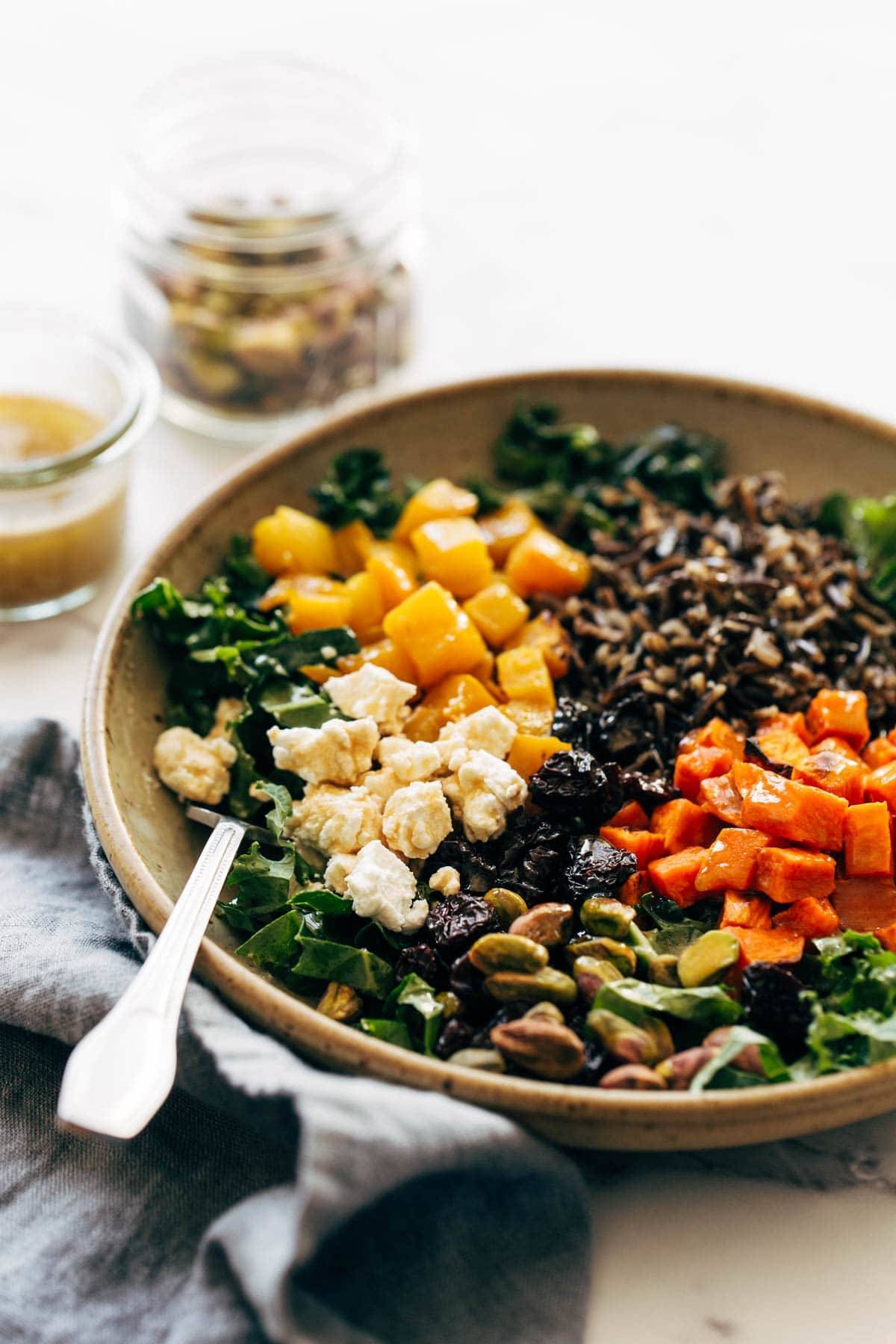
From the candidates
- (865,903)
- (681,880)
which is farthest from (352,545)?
(865,903)

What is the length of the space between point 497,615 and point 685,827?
0.65 m

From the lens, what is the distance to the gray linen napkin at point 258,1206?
185 centimetres

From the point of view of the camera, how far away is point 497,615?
284 cm

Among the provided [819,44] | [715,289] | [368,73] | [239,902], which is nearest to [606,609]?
[239,902]

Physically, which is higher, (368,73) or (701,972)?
(368,73)

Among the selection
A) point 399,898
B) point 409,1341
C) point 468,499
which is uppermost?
point 468,499

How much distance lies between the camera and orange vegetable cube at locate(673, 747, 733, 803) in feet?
8.32

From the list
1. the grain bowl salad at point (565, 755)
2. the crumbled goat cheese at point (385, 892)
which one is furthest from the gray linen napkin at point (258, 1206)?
the crumbled goat cheese at point (385, 892)

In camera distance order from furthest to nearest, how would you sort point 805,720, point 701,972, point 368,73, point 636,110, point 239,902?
1. point 636,110
2. point 368,73
3. point 805,720
4. point 239,902
5. point 701,972

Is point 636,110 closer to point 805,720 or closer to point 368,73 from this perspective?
point 368,73

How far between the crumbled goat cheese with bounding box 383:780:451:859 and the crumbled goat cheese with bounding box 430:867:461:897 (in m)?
0.05

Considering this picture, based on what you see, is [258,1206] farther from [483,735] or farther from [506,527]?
[506,527]

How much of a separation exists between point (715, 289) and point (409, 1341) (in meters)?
3.32

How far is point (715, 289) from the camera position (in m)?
4.25
